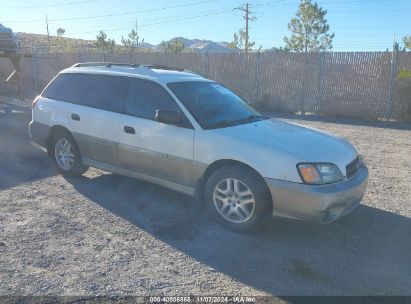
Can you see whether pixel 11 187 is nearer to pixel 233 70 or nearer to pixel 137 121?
pixel 137 121

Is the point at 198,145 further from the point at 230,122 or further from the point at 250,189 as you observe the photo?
the point at 250,189

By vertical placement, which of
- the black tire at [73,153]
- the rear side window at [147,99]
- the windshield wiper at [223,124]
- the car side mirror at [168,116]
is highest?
the rear side window at [147,99]

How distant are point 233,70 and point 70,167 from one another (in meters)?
10.7

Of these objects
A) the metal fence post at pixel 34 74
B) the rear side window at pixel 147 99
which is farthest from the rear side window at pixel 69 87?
the metal fence post at pixel 34 74

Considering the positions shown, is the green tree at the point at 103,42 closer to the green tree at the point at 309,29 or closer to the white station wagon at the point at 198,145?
the green tree at the point at 309,29

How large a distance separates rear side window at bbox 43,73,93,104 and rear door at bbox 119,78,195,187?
0.99 meters

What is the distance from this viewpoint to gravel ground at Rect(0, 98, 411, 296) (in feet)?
11.5

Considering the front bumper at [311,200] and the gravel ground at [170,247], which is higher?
the front bumper at [311,200]

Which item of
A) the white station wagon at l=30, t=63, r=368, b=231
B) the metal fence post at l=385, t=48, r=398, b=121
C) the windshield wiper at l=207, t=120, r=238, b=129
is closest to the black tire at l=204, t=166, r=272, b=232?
the white station wagon at l=30, t=63, r=368, b=231

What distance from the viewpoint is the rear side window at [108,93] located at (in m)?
5.48

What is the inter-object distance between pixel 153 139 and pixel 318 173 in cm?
195

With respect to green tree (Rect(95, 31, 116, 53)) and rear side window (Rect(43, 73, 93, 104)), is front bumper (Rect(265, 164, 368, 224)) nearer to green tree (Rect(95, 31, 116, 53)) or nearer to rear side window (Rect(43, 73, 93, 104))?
rear side window (Rect(43, 73, 93, 104))

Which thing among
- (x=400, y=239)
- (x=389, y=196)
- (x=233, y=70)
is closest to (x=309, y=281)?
(x=400, y=239)

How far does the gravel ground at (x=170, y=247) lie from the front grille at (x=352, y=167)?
0.63 metres
